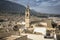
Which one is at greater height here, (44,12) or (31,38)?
(44,12)

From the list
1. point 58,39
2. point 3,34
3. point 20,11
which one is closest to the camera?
point 3,34

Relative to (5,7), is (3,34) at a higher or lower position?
lower

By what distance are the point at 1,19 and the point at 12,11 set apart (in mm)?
7572

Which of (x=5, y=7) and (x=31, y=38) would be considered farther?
(x=5, y=7)

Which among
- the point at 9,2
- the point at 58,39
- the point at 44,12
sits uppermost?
the point at 9,2

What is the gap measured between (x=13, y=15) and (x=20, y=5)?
103 inches

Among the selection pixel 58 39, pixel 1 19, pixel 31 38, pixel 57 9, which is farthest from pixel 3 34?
pixel 57 9

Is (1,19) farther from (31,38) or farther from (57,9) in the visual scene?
(31,38)

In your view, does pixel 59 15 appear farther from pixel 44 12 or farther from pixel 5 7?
pixel 5 7

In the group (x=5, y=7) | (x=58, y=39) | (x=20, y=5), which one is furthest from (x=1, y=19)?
(x=58, y=39)

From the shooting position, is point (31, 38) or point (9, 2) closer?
point (31, 38)

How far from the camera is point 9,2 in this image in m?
33.5

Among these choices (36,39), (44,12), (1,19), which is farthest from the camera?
(44,12)

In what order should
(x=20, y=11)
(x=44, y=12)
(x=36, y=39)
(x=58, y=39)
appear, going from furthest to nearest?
(x=20, y=11) → (x=44, y=12) → (x=58, y=39) → (x=36, y=39)
